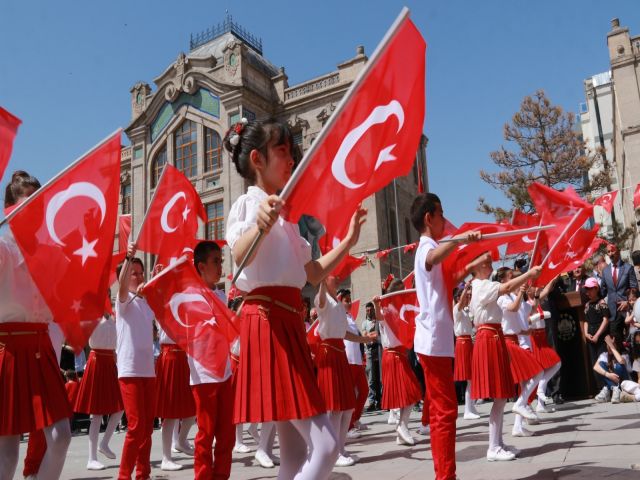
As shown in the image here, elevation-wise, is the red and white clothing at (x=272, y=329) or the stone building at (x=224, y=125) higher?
the stone building at (x=224, y=125)

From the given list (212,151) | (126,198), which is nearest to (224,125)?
(212,151)

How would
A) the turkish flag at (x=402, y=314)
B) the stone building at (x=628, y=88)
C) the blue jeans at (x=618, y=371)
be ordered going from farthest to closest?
the stone building at (x=628, y=88) → the blue jeans at (x=618, y=371) → the turkish flag at (x=402, y=314)

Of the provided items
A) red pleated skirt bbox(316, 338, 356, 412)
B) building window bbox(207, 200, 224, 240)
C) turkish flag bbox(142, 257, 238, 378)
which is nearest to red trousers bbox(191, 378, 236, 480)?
turkish flag bbox(142, 257, 238, 378)

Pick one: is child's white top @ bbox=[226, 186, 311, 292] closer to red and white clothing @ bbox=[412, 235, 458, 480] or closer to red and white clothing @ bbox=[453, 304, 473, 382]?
red and white clothing @ bbox=[412, 235, 458, 480]

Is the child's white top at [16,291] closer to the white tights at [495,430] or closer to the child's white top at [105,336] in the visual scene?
the white tights at [495,430]

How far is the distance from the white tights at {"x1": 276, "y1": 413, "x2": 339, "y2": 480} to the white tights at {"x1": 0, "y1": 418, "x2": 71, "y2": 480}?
4.82 feet

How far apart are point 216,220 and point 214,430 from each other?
2382 centimetres

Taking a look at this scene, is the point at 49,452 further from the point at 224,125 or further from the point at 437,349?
the point at 224,125

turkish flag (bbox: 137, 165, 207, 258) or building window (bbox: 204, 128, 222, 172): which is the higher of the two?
building window (bbox: 204, 128, 222, 172)

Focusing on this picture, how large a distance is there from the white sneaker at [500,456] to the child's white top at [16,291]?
151 inches

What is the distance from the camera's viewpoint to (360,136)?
3.25 meters

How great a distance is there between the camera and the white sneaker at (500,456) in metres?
5.38

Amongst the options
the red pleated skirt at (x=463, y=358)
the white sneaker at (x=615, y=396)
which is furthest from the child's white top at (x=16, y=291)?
the white sneaker at (x=615, y=396)

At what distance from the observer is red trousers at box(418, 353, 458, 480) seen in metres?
4.09
